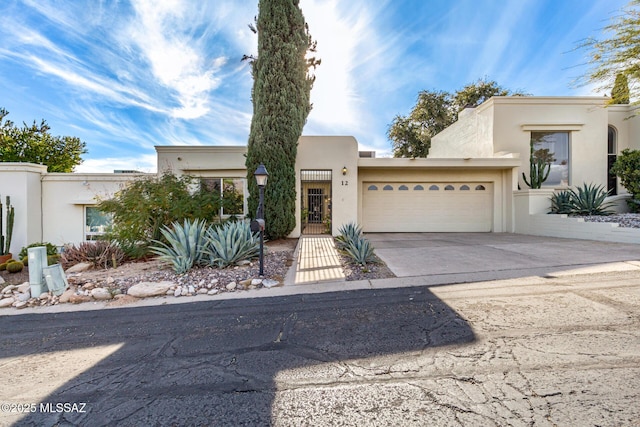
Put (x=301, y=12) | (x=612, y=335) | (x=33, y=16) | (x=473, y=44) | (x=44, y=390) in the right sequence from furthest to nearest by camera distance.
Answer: (x=473, y=44) → (x=301, y=12) → (x=33, y=16) → (x=612, y=335) → (x=44, y=390)

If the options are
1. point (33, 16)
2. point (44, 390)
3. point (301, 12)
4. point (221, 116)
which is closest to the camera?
point (44, 390)

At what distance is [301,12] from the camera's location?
9727mm

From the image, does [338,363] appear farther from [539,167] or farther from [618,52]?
[539,167]

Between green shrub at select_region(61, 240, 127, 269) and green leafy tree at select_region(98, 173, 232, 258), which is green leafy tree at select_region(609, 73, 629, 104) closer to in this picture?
green leafy tree at select_region(98, 173, 232, 258)

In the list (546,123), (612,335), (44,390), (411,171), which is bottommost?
(44,390)

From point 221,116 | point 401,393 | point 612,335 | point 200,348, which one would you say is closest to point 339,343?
point 401,393

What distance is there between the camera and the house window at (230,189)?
10.3 meters

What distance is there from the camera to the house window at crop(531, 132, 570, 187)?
12398 mm

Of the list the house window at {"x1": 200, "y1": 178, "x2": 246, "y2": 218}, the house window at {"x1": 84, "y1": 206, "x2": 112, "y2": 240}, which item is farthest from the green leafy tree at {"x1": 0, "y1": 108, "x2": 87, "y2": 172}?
the house window at {"x1": 200, "y1": 178, "x2": 246, "y2": 218}

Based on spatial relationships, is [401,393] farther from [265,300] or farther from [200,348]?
[265,300]

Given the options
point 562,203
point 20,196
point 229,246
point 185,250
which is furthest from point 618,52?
point 20,196

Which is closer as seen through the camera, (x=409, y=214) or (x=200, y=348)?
(x=200, y=348)

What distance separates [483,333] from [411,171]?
33.1ft

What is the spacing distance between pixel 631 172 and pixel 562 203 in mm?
2610
